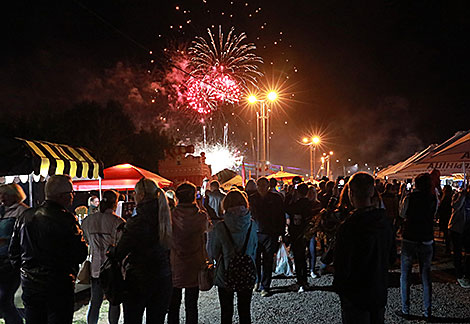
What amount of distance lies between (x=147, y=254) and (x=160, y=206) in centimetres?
46

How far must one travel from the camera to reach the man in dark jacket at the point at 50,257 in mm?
3273

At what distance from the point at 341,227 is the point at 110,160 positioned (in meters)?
33.0

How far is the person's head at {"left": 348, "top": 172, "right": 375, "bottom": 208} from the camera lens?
9.94 ft

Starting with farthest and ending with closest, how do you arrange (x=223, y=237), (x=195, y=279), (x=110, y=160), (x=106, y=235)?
1. (x=110, y=160)
2. (x=106, y=235)
3. (x=195, y=279)
4. (x=223, y=237)

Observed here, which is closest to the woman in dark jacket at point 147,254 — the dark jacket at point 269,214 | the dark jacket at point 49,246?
the dark jacket at point 49,246

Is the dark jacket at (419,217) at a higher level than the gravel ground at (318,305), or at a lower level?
higher

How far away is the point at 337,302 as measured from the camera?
613 cm

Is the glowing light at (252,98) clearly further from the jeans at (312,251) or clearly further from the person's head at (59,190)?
the person's head at (59,190)

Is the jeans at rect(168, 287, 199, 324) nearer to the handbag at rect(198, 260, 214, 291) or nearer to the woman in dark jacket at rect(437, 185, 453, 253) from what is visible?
the handbag at rect(198, 260, 214, 291)

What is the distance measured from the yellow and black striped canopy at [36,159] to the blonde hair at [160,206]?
3.06 metres

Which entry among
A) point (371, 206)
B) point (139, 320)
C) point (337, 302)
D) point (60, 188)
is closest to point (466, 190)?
point (337, 302)

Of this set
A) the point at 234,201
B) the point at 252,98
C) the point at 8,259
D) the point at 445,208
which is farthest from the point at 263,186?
the point at 252,98

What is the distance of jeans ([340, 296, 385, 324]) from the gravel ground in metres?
2.46

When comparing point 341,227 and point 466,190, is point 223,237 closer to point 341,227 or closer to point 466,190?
point 341,227
